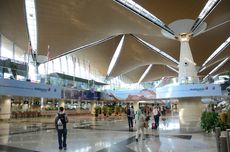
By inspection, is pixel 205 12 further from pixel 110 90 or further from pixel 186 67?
pixel 110 90

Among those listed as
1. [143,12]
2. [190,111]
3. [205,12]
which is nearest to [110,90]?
[143,12]

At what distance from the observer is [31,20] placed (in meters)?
32.3

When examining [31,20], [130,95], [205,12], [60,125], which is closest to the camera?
[60,125]

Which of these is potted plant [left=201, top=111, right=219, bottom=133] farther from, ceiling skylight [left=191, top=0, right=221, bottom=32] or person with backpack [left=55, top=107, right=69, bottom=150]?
ceiling skylight [left=191, top=0, right=221, bottom=32]

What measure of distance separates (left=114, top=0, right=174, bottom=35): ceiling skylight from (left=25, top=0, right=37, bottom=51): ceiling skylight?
9.39 metres

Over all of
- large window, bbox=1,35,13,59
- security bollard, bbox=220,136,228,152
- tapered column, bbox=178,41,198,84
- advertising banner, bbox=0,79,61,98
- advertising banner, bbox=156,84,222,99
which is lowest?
security bollard, bbox=220,136,228,152

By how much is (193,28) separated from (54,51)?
23.1 meters

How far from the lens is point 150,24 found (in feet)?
91.1

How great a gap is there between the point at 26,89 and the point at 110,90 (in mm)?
23274

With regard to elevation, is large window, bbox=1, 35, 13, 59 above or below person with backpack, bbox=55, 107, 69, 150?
above

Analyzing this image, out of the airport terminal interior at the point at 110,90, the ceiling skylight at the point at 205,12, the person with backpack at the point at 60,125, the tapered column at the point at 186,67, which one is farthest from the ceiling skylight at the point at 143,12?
the person with backpack at the point at 60,125

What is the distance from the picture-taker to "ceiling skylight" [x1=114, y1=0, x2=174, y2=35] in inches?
985

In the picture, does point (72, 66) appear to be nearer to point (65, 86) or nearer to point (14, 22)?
point (65, 86)

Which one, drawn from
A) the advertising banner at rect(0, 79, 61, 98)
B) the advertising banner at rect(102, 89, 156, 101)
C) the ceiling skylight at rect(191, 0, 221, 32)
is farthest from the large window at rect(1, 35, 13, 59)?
the ceiling skylight at rect(191, 0, 221, 32)
